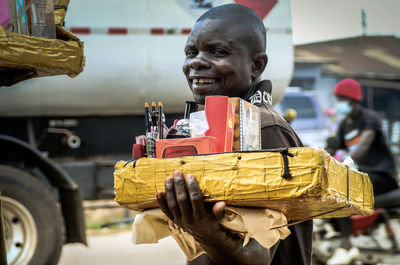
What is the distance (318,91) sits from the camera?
19.1 m

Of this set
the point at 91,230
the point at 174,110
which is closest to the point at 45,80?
the point at 174,110

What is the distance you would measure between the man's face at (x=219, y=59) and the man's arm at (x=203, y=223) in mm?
403

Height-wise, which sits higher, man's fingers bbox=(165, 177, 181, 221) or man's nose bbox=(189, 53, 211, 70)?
man's nose bbox=(189, 53, 211, 70)

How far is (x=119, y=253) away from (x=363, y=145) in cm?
269

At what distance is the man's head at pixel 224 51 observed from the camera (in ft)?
5.75

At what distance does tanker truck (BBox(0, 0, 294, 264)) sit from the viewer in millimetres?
4723

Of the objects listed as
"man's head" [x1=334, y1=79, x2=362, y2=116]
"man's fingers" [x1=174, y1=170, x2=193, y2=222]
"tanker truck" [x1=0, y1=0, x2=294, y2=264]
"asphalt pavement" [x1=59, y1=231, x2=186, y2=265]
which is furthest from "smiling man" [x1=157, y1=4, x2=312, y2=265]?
"asphalt pavement" [x1=59, y1=231, x2=186, y2=265]

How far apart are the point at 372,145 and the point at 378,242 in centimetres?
88

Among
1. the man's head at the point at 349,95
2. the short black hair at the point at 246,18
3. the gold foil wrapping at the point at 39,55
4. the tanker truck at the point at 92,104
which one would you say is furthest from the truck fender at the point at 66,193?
the short black hair at the point at 246,18

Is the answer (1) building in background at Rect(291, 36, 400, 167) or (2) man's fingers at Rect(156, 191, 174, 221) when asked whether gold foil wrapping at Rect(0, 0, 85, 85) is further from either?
(1) building in background at Rect(291, 36, 400, 167)

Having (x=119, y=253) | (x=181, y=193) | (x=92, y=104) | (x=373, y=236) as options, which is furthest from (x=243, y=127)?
(x=119, y=253)

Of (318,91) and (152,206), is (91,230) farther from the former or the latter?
(318,91)

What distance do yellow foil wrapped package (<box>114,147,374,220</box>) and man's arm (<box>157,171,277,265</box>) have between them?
0.09 feet

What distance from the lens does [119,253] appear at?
622 centimetres
